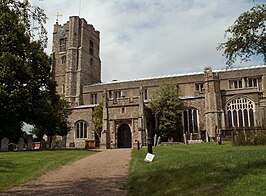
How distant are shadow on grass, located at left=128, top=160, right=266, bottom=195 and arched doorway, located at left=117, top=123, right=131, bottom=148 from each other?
2714 centimetres

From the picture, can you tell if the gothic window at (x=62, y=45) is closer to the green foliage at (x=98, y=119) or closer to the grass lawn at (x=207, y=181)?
the green foliage at (x=98, y=119)

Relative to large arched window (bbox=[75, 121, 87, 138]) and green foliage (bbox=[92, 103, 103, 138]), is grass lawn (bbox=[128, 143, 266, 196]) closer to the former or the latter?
green foliage (bbox=[92, 103, 103, 138])

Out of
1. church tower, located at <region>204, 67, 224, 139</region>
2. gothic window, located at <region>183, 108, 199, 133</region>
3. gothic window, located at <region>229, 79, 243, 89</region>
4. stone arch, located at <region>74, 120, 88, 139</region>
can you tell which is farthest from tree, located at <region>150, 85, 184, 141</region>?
stone arch, located at <region>74, 120, 88, 139</region>

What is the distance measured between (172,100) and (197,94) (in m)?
3.92

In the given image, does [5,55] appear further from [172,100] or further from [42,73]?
[172,100]

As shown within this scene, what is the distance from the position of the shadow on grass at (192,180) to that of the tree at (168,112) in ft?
90.9

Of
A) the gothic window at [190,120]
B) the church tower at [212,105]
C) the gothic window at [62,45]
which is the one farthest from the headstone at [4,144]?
the gothic window at [62,45]

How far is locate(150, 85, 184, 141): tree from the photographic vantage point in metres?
38.2

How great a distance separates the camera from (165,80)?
48.2m

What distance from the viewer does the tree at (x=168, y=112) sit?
125 ft

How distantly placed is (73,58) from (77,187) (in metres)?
48.1

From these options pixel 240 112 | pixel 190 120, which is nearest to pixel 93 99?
pixel 190 120

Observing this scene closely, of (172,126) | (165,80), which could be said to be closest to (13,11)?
(172,126)

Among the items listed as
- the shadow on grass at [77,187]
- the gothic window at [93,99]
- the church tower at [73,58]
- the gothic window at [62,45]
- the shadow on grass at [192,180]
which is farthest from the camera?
the gothic window at [62,45]
